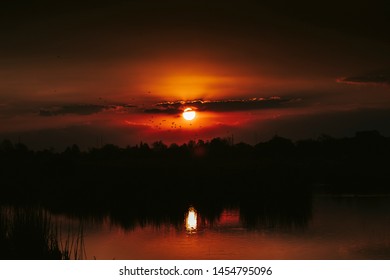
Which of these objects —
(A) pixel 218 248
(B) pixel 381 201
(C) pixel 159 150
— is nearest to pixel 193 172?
(B) pixel 381 201

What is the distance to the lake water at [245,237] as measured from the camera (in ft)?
42.9

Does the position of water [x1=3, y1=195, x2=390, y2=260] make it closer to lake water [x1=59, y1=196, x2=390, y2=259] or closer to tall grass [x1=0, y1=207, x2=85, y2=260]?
lake water [x1=59, y1=196, x2=390, y2=259]

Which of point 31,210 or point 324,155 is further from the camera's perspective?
point 324,155

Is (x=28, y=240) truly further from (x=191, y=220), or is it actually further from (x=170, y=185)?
(x=170, y=185)

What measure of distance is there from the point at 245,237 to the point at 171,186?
950 cm

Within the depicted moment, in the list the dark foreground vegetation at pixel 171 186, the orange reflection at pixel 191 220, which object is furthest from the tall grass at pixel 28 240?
the orange reflection at pixel 191 220

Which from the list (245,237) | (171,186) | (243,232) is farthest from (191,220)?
(171,186)

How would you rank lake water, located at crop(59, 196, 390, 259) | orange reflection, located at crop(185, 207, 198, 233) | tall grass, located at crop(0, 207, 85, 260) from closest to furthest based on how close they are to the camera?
tall grass, located at crop(0, 207, 85, 260), lake water, located at crop(59, 196, 390, 259), orange reflection, located at crop(185, 207, 198, 233)

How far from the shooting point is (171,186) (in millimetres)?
23719

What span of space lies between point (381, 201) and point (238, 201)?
469 centimetres

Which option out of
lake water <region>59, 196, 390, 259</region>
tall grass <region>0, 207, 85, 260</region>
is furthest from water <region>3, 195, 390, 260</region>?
tall grass <region>0, 207, 85, 260</region>

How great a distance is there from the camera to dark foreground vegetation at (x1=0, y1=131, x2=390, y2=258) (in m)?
18.3
